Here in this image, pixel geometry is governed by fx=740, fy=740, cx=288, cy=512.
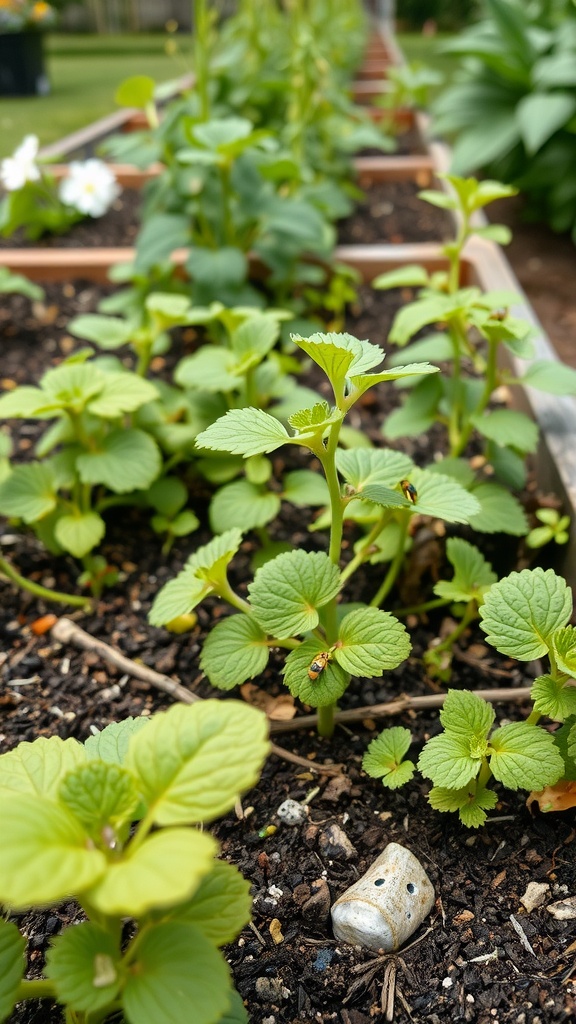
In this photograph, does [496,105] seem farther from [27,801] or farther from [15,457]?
[27,801]

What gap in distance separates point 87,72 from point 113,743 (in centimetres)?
300

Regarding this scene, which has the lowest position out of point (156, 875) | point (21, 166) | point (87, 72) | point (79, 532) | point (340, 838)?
point (340, 838)

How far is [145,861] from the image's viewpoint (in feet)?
1.51

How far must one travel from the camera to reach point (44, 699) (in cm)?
100

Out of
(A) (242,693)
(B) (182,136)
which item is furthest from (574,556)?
(B) (182,136)

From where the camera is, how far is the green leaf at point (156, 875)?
0.42 meters

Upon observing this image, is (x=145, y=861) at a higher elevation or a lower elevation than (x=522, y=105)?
lower

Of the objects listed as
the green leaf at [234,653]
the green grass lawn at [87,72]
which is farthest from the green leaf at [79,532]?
the green grass lawn at [87,72]

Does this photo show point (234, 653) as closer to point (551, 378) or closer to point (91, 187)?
point (551, 378)

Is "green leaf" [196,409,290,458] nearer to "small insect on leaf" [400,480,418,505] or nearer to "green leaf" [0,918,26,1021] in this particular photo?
"small insect on leaf" [400,480,418,505]

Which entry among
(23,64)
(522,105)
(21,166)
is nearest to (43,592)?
(21,166)

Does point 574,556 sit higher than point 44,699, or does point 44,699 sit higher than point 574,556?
point 574,556

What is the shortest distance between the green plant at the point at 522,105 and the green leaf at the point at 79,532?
5.35 ft

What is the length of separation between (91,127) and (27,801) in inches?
124
